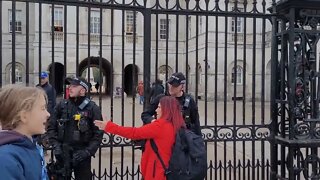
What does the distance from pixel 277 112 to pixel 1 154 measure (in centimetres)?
454

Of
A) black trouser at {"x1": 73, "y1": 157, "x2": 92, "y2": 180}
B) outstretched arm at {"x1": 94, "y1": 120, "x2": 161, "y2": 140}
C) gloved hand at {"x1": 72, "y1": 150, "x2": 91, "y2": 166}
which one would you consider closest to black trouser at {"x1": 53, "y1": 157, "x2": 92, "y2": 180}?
black trouser at {"x1": 73, "y1": 157, "x2": 92, "y2": 180}

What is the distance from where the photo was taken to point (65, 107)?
509 centimetres

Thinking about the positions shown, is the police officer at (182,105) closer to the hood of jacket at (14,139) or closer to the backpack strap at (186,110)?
the backpack strap at (186,110)

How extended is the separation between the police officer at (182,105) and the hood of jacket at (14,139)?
317cm

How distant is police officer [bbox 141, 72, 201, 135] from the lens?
219 inches

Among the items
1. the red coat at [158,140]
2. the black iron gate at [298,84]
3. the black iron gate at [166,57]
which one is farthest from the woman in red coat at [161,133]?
the black iron gate at [298,84]

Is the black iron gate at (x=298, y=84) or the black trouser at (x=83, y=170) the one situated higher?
the black iron gate at (x=298, y=84)

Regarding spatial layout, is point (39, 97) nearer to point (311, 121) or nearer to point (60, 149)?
point (60, 149)

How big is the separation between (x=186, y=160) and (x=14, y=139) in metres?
2.33

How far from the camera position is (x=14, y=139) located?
2.29 m

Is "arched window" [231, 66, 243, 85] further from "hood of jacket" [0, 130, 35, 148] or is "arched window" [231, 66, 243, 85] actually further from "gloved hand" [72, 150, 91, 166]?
"hood of jacket" [0, 130, 35, 148]

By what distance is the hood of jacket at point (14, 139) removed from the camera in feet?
7.44

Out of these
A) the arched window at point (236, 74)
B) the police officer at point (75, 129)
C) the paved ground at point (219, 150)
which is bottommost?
the paved ground at point (219, 150)

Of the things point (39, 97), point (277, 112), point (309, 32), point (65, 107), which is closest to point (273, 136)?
point (277, 112)
